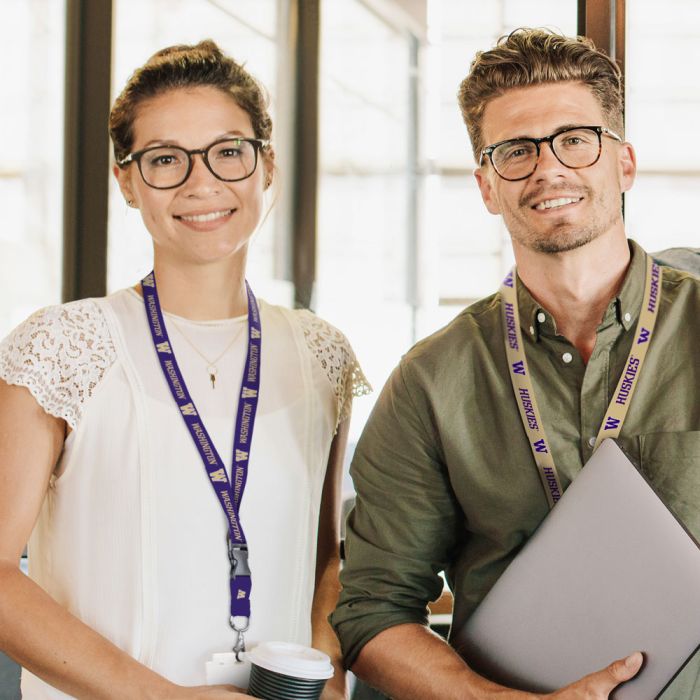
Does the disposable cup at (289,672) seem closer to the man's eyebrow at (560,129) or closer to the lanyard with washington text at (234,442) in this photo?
the lanyard with washington text at (234,442)

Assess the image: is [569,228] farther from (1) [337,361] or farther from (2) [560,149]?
(1) [337,361]

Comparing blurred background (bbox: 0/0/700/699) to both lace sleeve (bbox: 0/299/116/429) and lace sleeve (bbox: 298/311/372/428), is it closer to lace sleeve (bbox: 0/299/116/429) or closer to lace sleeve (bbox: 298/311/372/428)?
lace sleeve (bbox: 298/311/372/428)

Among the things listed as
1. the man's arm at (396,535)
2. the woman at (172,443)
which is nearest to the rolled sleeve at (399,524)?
the man's arm at (396,535)

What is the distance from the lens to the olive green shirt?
1.56 meters

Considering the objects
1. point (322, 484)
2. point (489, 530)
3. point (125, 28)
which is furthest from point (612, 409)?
point (125, 28)

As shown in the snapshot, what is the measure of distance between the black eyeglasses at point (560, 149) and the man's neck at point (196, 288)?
539 millimetres

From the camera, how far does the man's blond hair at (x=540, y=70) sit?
5.74ft

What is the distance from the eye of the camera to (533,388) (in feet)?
5.39

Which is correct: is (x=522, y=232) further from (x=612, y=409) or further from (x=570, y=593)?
(x=570, y=593)

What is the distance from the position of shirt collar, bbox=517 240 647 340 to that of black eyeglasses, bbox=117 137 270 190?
562 millimetres

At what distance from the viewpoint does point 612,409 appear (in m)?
1.55

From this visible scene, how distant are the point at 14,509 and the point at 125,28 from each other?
85.0 inches

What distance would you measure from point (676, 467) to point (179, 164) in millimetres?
998

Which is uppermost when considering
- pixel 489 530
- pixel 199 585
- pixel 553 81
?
pixel 553 81
